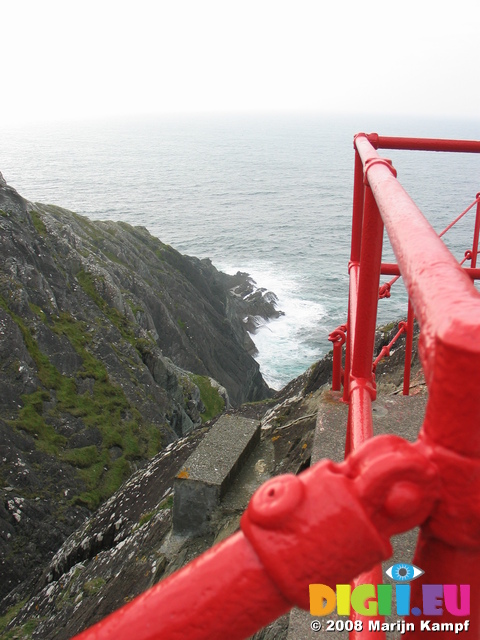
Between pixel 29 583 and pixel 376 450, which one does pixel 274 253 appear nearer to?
pixel 29 583

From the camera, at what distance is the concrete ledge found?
5.77 meters

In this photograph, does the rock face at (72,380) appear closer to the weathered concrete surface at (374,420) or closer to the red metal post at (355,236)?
the weathered concrete surface at (374,420)

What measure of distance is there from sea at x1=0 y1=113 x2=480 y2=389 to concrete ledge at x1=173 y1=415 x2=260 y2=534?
25.7 m

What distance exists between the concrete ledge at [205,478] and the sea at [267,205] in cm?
2571

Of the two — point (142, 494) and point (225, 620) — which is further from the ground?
point (225, 620)

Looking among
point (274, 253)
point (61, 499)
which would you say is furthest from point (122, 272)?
point (274, 253)

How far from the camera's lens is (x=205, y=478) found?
Answer: 5.80 meters

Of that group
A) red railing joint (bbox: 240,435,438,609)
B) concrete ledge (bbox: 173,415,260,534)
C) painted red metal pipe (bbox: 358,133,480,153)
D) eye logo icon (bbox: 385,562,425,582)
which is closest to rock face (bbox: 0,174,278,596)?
concrete ledge (bbox: 173,415,260,534)

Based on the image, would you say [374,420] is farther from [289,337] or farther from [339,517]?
[289,337]

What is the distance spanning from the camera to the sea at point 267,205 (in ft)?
136

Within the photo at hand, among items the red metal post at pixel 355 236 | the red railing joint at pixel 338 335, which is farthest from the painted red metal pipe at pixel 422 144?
the red railing joint at pixel 338 335

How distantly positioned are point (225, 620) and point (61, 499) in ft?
39.3

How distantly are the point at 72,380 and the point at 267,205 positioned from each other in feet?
236

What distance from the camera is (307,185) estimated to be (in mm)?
100312
